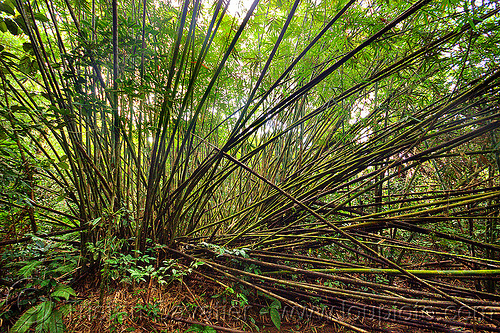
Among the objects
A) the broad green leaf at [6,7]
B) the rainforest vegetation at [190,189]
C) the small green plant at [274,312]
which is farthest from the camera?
the small green plant at [274,312]

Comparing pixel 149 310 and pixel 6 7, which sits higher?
pixel 6 7

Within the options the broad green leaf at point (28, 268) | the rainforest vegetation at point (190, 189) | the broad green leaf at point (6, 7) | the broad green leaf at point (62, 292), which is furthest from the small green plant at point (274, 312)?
the broad green leaf at point (6, 7)

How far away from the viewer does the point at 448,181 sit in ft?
6.01

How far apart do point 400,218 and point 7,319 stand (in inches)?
66.3

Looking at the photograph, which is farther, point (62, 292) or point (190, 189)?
point (190, 189)

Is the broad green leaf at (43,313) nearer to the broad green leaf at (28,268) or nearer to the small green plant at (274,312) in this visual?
the broad green leaf at (28,268)

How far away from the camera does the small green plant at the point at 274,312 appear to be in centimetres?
114

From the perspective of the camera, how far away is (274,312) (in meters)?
1.17

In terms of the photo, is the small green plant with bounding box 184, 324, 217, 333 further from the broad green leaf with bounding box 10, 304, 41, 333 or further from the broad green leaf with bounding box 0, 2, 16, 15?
the broad green leaf with bounding box 0, 2, 16, 15

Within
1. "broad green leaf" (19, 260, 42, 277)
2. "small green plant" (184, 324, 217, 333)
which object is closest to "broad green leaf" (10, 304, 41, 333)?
"broad green leaf" (19, 260, 42, 277)

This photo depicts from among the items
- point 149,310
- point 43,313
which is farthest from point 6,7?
point 149,310

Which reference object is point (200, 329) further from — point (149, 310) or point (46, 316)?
point (46, 316)

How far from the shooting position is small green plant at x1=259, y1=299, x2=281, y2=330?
1.14 m

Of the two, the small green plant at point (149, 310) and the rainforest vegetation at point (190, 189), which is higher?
the rainforest vegetation at point (190, 189)
